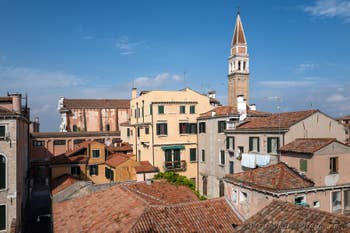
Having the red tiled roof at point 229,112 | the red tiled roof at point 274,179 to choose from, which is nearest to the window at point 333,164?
the red tiled roof at point 274,179

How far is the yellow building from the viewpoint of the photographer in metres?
33.8

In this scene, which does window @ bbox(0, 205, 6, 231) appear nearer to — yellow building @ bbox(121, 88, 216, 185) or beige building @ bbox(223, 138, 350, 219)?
beige building @ bbox(223, 138, 350, 219)

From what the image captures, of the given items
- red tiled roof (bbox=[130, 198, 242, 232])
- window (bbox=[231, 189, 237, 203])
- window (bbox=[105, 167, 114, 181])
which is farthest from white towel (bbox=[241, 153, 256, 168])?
window (bbox=[105, 167, 114, 181])

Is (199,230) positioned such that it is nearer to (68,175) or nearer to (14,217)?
(14,217)

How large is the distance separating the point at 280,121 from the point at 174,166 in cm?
1486

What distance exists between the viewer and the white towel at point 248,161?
81.3 ft

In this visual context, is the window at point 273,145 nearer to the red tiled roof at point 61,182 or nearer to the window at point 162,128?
the window at point 162,128

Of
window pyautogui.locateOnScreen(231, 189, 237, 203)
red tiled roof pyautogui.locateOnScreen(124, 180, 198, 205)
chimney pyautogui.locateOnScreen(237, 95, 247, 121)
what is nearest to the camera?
window pyautogui.locateOnScreen(231, 189, 237, 203)

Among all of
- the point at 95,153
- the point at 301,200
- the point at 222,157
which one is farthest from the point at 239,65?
the point at 301,200

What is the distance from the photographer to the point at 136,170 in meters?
31.2

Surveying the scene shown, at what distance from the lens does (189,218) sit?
14.7m

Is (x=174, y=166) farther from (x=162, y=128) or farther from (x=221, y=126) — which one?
(x=221, y=126)

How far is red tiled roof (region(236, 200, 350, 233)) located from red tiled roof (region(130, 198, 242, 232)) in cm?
368

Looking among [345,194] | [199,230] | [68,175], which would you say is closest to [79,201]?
[199,230]
